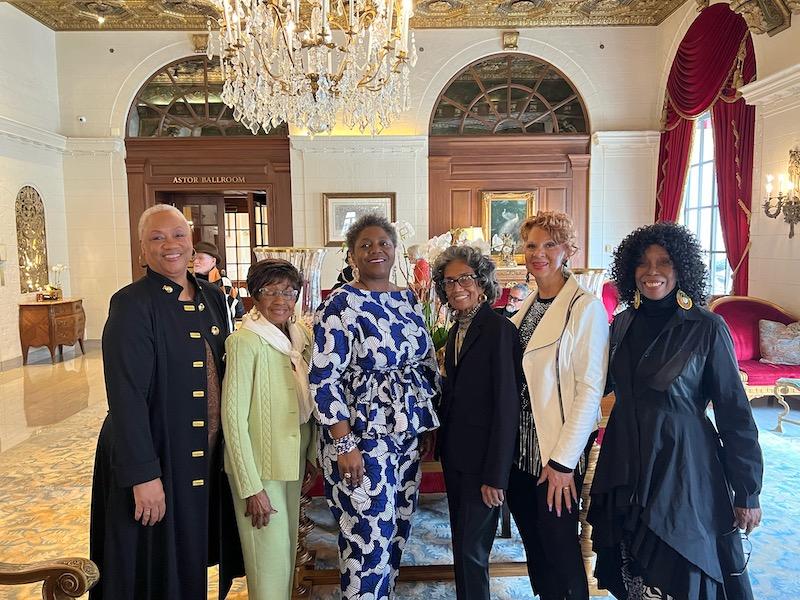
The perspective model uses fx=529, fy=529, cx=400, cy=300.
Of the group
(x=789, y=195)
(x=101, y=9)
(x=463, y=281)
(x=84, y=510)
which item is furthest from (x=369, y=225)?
(x=101, y=9)

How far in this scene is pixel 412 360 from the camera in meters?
1.82

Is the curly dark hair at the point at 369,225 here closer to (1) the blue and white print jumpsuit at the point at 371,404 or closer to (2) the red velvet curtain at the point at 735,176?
(1) the blue and white print jumpsuit at the point at 371,404

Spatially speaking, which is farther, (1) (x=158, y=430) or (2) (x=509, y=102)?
(2) (x=509, y=102)

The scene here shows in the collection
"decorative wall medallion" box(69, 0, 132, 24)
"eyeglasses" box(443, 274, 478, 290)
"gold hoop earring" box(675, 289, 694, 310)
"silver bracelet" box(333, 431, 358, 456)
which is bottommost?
"silver bracelet" box(333, 431, 358, 456)

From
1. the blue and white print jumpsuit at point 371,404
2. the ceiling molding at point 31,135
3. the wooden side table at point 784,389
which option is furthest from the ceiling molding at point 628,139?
the ceiling molding at point 31,135

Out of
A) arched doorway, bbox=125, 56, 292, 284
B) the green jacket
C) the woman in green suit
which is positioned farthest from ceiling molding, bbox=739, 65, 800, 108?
arched doorway, bbox=125, 56, 292, 284

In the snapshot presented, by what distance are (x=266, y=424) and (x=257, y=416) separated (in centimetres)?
4

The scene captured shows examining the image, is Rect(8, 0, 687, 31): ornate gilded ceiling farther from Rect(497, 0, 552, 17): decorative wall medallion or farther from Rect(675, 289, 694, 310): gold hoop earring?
Rect(675, 289, 694, 310): gold hoop earring

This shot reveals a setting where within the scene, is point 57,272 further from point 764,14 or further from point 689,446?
point 764,14

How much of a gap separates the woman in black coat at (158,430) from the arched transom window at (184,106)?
752cm

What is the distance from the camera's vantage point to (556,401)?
1.76 meters

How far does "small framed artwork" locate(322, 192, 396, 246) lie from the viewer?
8531 mm

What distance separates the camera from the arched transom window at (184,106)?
8664 mm

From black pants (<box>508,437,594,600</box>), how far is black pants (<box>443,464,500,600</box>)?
142 millimetres
